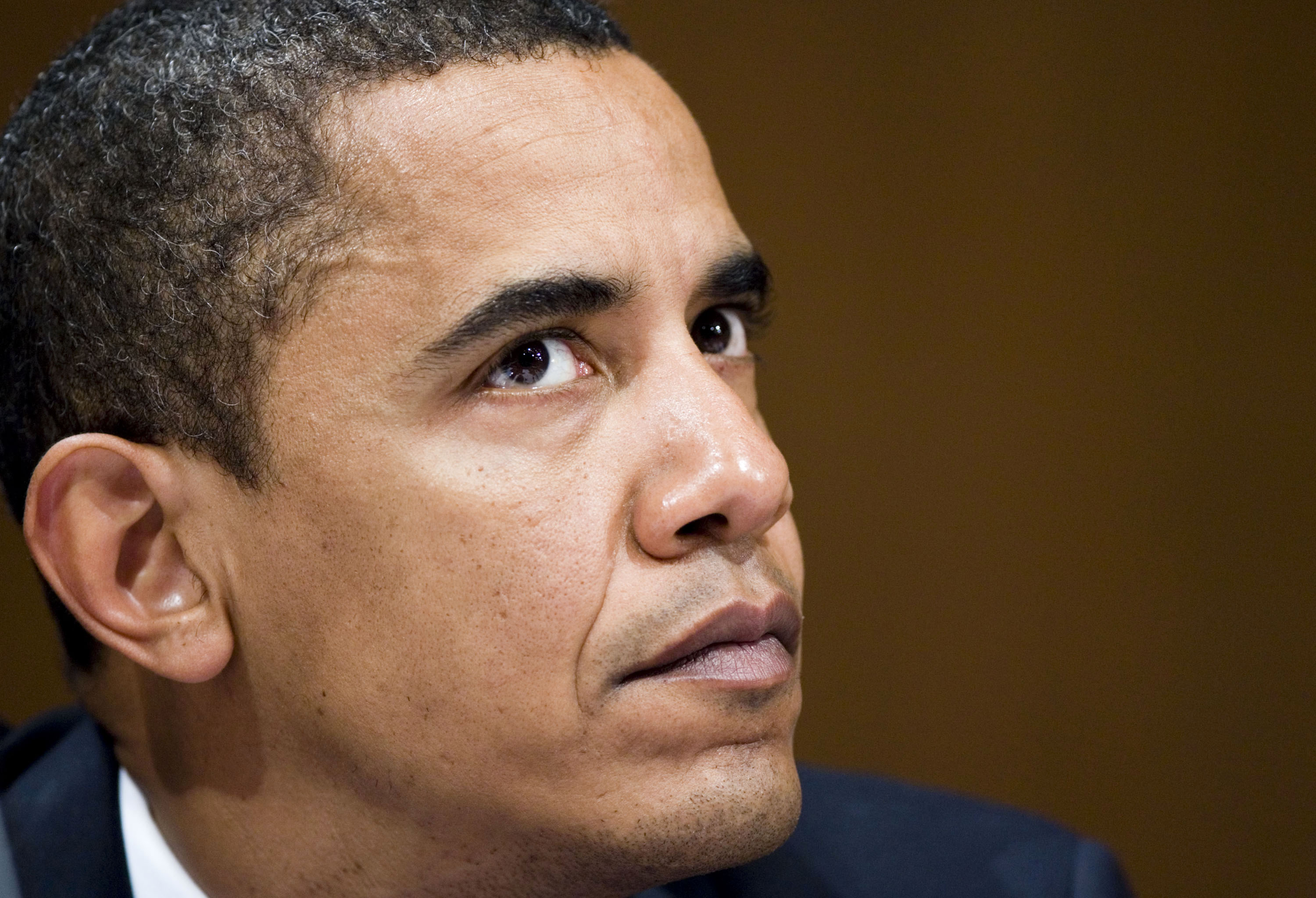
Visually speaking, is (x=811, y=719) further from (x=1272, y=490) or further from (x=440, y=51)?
(x=440, y=51)

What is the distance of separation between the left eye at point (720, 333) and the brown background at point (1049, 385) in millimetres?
1362

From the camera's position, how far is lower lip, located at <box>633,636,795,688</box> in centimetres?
126

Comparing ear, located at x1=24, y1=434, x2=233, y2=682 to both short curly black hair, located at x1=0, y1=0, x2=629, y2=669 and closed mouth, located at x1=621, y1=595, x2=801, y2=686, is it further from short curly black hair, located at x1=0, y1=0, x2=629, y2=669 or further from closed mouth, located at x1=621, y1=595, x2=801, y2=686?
closed mouth, located at x1=621, y1=595, x2=801, y2=686

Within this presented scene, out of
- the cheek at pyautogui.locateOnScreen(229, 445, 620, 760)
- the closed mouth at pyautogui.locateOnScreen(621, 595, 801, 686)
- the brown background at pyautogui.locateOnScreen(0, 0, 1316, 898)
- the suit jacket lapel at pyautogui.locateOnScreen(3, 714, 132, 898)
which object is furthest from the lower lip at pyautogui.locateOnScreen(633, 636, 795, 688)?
the brown background at pyautogui.locateOnScreen(0, 0, 1316, 898)

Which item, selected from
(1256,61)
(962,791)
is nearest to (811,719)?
(962,791)

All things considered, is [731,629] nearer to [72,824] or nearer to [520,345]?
[520,345]

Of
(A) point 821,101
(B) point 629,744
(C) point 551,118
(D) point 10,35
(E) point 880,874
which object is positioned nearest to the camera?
(B) point 629,744

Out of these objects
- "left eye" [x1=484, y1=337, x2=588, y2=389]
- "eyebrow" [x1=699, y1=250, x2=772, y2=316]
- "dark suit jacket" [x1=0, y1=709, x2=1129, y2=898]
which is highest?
"eyebrow" [x1=699, y1=250, x2=772, y2=316]

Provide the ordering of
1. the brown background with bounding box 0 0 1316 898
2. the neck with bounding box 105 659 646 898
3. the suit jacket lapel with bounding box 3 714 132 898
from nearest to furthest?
the neck with bounding box 105 659 646 898
the suit jacket lapel with bounding box 3 714 132 898
the brown background with bounding box 0 0 1316 898

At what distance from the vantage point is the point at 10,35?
260cm

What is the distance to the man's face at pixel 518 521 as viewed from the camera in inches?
49.2

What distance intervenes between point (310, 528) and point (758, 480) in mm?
462

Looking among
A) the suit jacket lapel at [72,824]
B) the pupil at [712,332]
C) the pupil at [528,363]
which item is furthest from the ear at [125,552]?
the pupil at [712,332]

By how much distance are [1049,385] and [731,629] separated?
1736 millimetres
